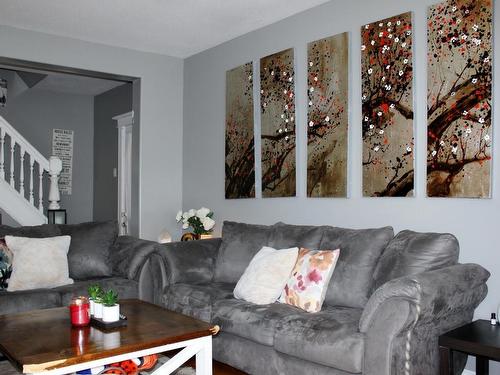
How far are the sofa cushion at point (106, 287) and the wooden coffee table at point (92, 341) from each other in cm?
77

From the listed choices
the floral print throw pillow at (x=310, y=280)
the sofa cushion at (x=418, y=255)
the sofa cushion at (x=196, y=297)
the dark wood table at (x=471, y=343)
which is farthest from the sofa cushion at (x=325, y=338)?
the sofa cushion at (x=196, y=297)

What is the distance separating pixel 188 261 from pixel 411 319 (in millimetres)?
2067

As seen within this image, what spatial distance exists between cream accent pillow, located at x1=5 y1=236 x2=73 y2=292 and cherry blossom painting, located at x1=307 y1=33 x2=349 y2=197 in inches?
78.8

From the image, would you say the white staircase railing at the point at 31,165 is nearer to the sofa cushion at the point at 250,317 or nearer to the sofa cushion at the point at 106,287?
the sofa cushion at the point at 106,287

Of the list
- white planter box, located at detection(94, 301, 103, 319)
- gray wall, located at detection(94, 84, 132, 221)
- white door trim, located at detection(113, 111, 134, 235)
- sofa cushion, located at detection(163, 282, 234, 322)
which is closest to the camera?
white planter box, located at detection(94, 301, 103, 319)

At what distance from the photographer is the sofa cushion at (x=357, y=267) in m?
3.08

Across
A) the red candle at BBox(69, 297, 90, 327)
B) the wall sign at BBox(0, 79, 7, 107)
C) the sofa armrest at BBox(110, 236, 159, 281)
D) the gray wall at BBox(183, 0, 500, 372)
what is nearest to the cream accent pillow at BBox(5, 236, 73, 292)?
the sofa armrest at BBox(110, 236, 159, 281)

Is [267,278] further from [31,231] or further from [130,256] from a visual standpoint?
[31,231]

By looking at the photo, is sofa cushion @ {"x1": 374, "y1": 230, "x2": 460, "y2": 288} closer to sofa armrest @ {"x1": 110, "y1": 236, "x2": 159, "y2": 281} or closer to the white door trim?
sofa armrest @ {"x1": 110, "y1": 236, "x2": 159, "y2": 281}

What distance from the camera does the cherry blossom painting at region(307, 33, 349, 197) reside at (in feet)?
12.7

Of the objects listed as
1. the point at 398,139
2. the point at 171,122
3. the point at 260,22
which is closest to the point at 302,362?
the point at 398,139

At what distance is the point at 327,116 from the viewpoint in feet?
13.1

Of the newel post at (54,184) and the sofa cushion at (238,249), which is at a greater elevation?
the newel post at (54,184)

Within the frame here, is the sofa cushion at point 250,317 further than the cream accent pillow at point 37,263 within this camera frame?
No
